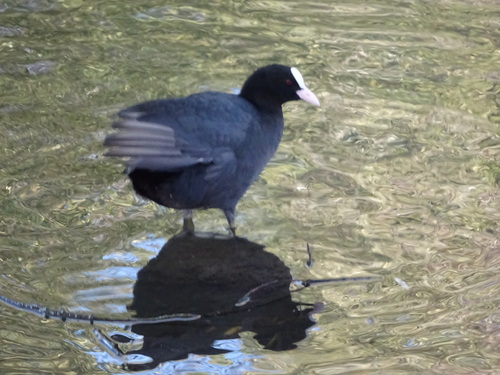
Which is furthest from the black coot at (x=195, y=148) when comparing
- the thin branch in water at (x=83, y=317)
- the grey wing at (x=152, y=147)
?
the thin branch in water at (x=83, y=317)

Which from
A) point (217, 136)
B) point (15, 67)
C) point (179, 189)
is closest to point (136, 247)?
point (179, 189)

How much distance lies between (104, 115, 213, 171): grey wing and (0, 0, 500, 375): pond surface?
46 cm

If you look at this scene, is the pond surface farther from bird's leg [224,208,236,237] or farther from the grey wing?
the grey wing

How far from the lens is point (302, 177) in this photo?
4508 millimetres

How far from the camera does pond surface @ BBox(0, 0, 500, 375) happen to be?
340 cm

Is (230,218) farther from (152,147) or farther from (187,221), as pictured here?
(152,147)

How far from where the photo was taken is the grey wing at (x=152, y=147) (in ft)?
11.8

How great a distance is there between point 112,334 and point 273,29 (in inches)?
139

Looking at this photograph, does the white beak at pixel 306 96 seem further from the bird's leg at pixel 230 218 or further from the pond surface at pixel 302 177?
the bird's leg at pixel 230 218

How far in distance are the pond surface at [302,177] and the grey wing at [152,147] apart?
1.52 ft

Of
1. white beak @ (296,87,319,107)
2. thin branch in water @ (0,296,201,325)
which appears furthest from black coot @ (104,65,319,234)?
thin branch in water @ (0,296,201,325)

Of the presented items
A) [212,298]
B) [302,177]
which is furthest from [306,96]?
[212,298]

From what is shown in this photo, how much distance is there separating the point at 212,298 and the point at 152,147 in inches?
26.3

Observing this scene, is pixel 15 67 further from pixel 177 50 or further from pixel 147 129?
pixel 147 129
